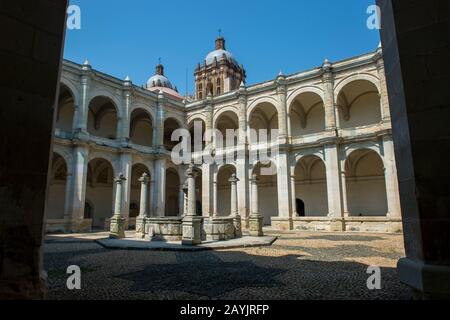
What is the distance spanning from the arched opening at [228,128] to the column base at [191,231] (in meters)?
17.7

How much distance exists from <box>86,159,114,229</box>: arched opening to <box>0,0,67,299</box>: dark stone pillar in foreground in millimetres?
26179

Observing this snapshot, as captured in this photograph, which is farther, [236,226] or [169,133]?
[169,133]

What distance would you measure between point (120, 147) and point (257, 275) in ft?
66.5

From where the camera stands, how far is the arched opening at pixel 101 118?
26.9m

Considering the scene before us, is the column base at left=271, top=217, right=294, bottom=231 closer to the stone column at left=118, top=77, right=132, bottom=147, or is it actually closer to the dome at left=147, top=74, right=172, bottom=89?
the stone column at left=118, top=77, right=132, bottom=147

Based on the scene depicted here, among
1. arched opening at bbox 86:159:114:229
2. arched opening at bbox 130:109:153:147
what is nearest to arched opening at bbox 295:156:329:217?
arched opening at bbox 130:109:153:147

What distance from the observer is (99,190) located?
28234mm

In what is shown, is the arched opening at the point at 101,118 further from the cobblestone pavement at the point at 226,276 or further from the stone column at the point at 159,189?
the cobblestone pavement at the point at 226,276

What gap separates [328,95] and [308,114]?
5379 mm

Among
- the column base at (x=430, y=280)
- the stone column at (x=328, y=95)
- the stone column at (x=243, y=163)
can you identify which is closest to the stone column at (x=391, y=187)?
the stone column at (x=328, y=95)

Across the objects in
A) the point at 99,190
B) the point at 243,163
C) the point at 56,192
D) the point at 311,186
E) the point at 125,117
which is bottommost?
the point at 56,192

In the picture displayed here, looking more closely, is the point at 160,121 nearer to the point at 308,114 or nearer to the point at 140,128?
the point at 140,128

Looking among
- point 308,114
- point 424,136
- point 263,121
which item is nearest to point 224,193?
point 263,121
